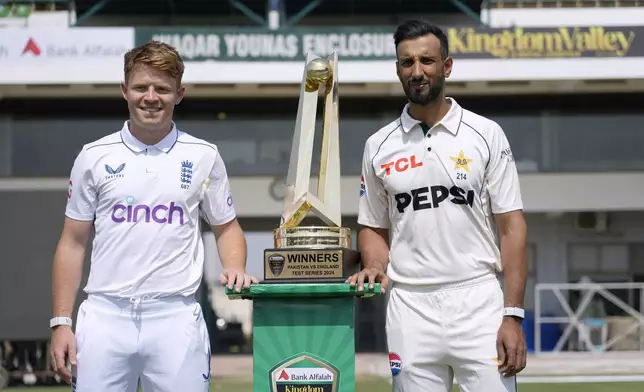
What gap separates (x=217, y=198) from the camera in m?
3.06

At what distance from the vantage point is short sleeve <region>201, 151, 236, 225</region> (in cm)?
304

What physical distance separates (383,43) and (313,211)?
9.47 m

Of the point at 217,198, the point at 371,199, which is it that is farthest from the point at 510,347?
the point at 217,198

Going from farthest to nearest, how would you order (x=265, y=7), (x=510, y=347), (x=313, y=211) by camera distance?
(x=265, y=7) → (x=313, y=211) → (x=510, y=347)

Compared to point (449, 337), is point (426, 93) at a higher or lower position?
higher

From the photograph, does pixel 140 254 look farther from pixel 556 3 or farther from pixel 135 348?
pixel 556 3

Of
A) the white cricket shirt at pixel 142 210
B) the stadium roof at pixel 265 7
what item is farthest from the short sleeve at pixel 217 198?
the stadium roof at pixel 265 7

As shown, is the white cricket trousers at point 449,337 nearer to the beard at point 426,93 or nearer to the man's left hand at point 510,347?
the man's left hand at point 510,347

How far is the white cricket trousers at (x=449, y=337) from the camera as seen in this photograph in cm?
296

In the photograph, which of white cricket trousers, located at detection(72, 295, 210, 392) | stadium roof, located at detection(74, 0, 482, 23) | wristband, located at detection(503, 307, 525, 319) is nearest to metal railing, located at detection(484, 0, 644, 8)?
stadium roof, located at detection(74, 0, 482, 23)

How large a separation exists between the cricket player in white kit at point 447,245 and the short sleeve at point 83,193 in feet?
3.02

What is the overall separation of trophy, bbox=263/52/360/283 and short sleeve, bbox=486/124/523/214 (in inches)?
22.6

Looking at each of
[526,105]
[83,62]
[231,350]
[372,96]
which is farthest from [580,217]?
[83,62]

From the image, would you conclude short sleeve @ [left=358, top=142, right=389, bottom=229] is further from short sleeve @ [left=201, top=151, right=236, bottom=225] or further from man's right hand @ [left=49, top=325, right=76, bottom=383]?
man's right hand @ [left=49, top=325, right=76, bottom=383]
